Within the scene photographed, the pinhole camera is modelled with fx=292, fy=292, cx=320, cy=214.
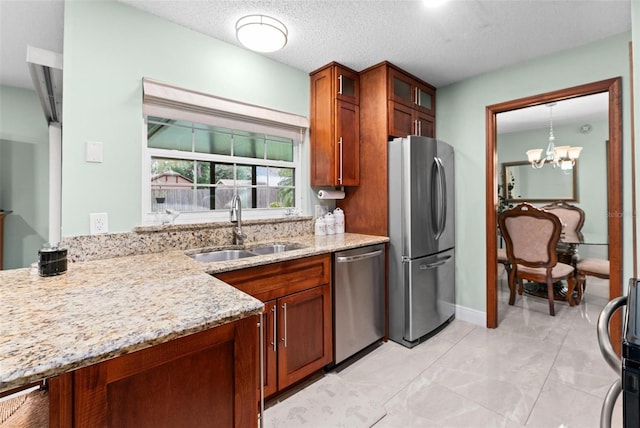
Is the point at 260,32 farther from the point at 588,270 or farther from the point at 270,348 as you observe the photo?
the point at 588,270

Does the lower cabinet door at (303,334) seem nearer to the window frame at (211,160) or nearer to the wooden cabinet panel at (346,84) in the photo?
the window frame at (211,160)

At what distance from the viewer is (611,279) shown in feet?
7.32

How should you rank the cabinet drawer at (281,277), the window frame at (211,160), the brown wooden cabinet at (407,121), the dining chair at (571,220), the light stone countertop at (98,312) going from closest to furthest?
the light stone countertop at (98,312)
the cabinet drawer at (281,277)
the window frame at (211,160)
the brown wooden cabinet at (407,121)
the dining chair at (571,220)

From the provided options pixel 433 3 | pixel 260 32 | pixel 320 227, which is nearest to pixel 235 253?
pixel 320 227

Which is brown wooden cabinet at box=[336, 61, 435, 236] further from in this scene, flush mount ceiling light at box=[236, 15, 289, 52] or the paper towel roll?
flush mount ceiling light at box=[236, 15, 289, 52]

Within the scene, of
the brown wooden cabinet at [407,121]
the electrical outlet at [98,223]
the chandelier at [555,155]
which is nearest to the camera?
the electrical outlet at [98,223]

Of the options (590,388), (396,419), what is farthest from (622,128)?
(396,419)

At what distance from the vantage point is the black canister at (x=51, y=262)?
1278 mm

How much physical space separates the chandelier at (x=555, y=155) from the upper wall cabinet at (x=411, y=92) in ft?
9.03

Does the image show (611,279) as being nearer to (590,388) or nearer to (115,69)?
(590,388)

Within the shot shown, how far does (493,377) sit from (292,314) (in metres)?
1.46

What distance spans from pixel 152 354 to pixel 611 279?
9.99 feet

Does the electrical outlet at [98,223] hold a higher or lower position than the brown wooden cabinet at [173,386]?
higher

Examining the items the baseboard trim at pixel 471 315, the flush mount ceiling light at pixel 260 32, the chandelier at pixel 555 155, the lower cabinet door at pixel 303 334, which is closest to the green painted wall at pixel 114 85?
the flush mount ceiling light at pixel 260 32
